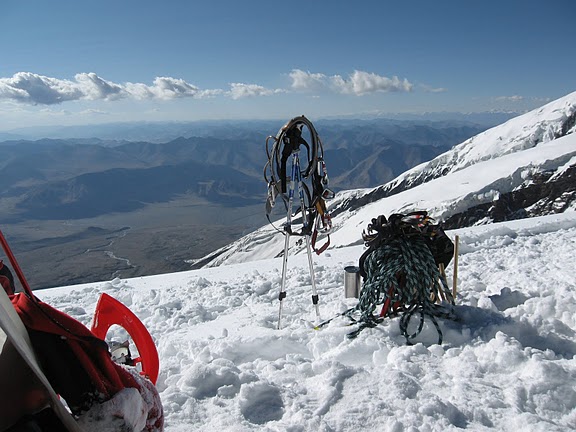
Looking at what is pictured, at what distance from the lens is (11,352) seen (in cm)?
195

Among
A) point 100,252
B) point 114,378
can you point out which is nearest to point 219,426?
point 114,378

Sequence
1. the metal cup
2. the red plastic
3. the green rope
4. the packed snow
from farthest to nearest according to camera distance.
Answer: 1. the metal cup
2. the green rope
3. the red plastic
4. the packed snow

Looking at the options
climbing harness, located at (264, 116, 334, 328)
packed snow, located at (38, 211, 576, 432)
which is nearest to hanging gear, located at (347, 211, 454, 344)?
packed snow, located at (38, 211, 576, 432)

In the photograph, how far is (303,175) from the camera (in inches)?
239

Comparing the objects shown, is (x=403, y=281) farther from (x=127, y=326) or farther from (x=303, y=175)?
(x=127, y=326)

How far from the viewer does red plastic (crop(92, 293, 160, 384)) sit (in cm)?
388

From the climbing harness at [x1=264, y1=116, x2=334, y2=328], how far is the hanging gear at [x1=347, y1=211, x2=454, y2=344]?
92 cm

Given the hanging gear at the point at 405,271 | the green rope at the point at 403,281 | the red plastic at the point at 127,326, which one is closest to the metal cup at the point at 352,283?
the hanging gear at the point at 405,271

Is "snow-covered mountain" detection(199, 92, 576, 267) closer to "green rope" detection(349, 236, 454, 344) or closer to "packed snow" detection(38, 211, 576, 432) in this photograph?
"packed snow" detection(38, 211, 576, 432)

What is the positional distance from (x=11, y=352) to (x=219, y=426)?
1.80m

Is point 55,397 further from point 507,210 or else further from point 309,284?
point 507,210

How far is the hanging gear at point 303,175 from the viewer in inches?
226

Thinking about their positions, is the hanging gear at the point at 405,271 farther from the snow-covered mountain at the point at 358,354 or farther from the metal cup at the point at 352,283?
the metal cup at the point at 352,283

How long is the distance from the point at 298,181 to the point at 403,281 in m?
2.06
